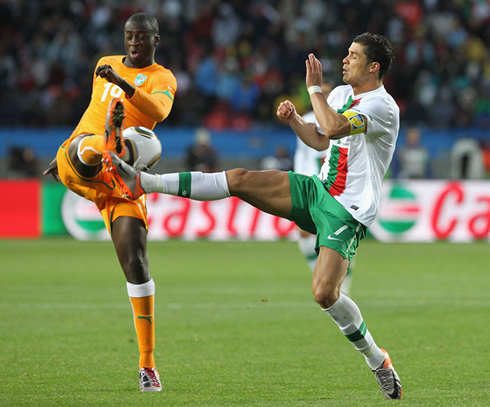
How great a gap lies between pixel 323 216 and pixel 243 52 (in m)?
16.0

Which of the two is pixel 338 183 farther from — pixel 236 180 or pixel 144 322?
pixel 144 322

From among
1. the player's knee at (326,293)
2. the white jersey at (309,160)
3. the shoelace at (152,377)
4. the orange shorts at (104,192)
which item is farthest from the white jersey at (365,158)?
the white jersey at (309,160)

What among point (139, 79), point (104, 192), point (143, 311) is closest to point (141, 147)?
point (104, 192)

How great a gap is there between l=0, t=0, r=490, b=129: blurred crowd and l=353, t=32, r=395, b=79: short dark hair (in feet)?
45.1

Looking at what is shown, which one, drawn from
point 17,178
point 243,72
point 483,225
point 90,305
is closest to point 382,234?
point 483,225

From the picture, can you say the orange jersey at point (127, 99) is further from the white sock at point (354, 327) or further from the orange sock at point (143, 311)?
the white sock at point (354, 327)

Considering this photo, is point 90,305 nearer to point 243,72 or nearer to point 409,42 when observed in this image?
point 243,72

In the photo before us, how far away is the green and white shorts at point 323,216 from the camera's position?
5.31 metres

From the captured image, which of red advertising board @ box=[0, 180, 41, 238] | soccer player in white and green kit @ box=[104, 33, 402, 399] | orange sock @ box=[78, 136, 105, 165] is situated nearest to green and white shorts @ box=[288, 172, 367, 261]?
soccer player in white and green kit @ box=[104, 33, 402, 399]

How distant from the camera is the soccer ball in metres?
5.23

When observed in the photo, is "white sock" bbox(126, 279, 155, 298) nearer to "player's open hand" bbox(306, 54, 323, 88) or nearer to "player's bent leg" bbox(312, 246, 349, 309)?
"player's bent leg" bbox(312, 246, 349, 309)

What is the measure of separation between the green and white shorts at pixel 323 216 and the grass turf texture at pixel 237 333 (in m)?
0.89

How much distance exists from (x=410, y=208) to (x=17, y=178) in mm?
7662

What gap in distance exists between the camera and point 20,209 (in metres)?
16.7
